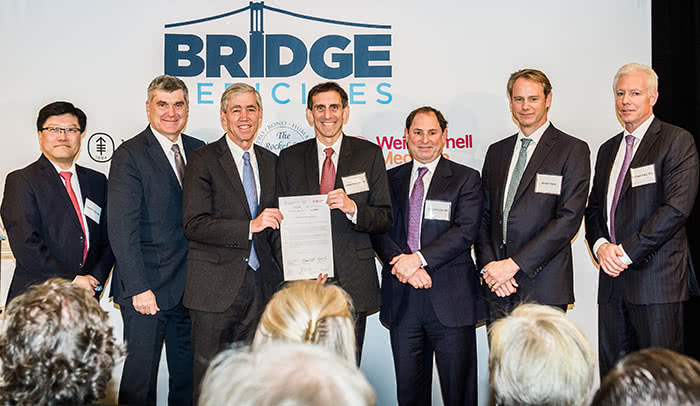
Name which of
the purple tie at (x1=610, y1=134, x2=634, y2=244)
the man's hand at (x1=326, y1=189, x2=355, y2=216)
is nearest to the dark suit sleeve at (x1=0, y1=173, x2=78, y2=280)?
the man's hand at (x1=326, y1=189, x2=355, y2=216)

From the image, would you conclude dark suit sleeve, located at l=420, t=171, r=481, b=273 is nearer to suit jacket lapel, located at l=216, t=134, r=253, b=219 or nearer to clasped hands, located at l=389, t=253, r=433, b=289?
clasped hands, located at l=389, t=253, r=433, b=289

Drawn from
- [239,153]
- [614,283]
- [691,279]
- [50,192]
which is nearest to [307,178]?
[239,153]

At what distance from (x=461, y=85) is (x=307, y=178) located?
5.48 feet

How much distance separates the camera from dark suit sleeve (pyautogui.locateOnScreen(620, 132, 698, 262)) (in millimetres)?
3834

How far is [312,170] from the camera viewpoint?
4.26 m

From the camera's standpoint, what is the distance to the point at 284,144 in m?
5.26

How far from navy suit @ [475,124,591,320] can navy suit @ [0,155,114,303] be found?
8.32ft

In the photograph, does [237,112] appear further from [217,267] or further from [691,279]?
[691,279]

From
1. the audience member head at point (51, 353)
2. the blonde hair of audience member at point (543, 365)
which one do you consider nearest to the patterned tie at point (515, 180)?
the blonde hair of audience member at point (543, 365)

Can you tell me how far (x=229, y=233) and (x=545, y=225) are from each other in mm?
1913

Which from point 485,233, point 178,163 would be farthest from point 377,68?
point 178,163

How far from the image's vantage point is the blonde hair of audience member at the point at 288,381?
47.9 inches

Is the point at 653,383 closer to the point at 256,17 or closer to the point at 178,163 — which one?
the point at 178,163

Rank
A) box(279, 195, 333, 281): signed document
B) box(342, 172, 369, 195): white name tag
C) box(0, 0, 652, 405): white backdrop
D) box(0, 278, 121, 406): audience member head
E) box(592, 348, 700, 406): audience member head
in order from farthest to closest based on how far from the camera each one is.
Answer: box(0, 0, 652, 405): white backdrop
box(342, 172, 369, 195): white name tag
box(279, 195, 333, 281): signed document
box(0, 278, 121, 406): audience member head
box(592, 348, 700, 406): audience member head
